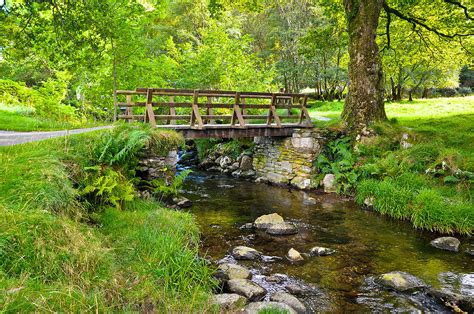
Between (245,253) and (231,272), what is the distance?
1.18 m

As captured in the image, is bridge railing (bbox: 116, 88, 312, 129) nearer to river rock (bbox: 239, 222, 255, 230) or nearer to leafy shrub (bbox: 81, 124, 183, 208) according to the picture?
leafy shrub (bbox: 81, 124, 183, 208)

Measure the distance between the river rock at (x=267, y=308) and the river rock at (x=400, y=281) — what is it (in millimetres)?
2315

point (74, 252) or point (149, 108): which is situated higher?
point (149, 108)

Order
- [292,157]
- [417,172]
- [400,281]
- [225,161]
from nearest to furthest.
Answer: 1. [400,281]
2. [417,172]
3. [292,157]
4. [225,161]

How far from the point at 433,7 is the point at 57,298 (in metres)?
18.2

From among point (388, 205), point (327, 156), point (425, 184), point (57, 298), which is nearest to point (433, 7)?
point (327, 156)

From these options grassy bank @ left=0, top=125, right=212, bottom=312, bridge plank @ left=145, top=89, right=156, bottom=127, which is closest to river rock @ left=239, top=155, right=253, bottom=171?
bridge plank @ left=145, top=89, right=156, bottom=127

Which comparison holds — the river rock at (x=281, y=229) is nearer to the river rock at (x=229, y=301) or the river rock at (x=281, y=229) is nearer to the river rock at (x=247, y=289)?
the river rock at (x=247, y=289)

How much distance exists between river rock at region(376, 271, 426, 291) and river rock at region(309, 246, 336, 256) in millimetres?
1371

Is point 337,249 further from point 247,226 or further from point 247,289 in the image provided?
point 247,289

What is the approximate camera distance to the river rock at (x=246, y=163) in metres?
17.4

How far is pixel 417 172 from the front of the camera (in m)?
11.6

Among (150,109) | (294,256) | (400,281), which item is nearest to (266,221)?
(294,256)

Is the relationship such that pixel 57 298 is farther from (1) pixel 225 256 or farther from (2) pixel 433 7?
(2) pixel 433 7
